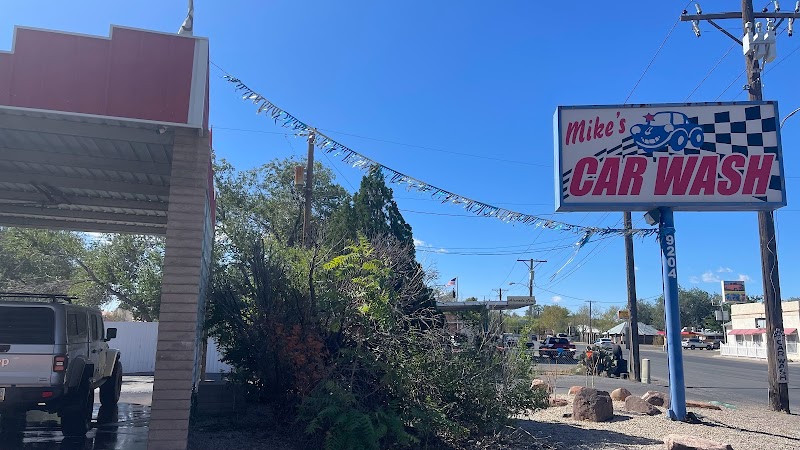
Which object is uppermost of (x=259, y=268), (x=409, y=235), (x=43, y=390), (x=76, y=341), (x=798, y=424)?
(x=409, y=235)

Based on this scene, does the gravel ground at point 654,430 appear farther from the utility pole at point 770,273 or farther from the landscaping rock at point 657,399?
the utility pole at point 770,273

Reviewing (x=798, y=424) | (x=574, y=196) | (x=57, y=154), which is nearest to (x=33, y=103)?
(x=57, y=154)

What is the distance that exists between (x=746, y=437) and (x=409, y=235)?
876 cm

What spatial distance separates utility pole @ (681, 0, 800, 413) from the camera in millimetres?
14211

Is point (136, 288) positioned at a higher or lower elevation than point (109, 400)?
higher

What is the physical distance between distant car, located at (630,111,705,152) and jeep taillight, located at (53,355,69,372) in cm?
1087

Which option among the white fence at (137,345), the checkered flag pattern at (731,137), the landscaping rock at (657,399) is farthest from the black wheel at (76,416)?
the white fence at (137,345)

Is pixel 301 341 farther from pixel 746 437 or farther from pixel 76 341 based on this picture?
pixel 746 437

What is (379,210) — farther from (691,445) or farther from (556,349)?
(556,349)

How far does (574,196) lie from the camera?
12.7 metres

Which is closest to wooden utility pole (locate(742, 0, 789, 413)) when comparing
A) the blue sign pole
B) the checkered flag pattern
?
the checkered flag pattern

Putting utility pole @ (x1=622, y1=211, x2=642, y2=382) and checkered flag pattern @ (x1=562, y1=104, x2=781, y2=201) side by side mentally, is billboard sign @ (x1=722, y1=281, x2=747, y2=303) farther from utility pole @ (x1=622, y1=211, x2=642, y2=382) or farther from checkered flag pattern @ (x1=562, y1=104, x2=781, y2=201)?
checkered flag pattern @ (x1=562, y1=104, x2=781, y2=201)

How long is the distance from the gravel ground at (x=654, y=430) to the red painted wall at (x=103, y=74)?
290 inches

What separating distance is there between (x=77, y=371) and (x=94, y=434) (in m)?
1.29
